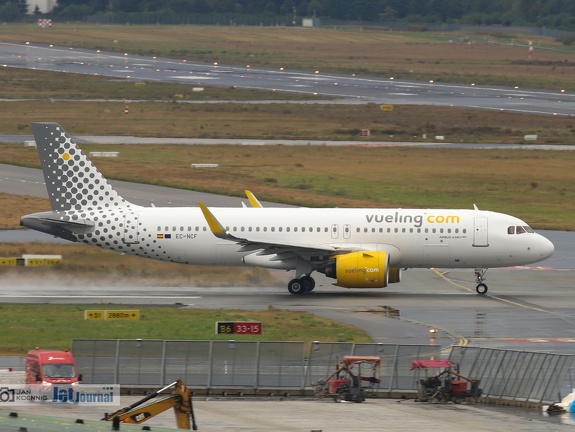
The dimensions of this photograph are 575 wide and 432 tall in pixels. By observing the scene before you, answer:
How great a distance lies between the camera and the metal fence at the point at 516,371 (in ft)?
124

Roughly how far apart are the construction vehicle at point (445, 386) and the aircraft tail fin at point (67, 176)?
79.1 feet

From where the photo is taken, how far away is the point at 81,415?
34.2 m

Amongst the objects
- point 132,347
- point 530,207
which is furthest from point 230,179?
point 132,347

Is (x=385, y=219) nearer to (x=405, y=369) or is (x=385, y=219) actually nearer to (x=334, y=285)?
(x=334, y=285)

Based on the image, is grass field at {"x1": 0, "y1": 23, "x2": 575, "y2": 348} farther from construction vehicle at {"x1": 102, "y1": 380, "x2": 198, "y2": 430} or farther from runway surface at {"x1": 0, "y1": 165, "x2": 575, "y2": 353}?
construction vehicle at {"x1": 102, "y1": 380, "x2": 198, "y2": 430}

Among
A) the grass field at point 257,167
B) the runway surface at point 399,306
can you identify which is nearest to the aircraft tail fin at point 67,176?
the grass field at point 257,167

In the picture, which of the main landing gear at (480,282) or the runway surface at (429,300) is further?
the main landing gear at (480,282)

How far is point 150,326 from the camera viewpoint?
4822 cm

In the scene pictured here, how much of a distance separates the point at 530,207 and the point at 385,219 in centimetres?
2746

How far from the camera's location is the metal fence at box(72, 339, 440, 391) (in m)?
38.6

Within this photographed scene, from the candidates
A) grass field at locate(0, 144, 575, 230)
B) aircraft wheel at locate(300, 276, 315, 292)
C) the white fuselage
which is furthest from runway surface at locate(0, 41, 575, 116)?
aircraft wheel at locate(300, 276, 315, 292)

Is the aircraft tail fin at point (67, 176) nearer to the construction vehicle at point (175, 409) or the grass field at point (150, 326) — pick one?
→ the grass field at point (150, 326)

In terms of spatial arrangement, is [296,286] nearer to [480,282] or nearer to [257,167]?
[480,282]

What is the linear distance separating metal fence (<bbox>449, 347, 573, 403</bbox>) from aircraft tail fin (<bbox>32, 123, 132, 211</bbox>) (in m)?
24.2
